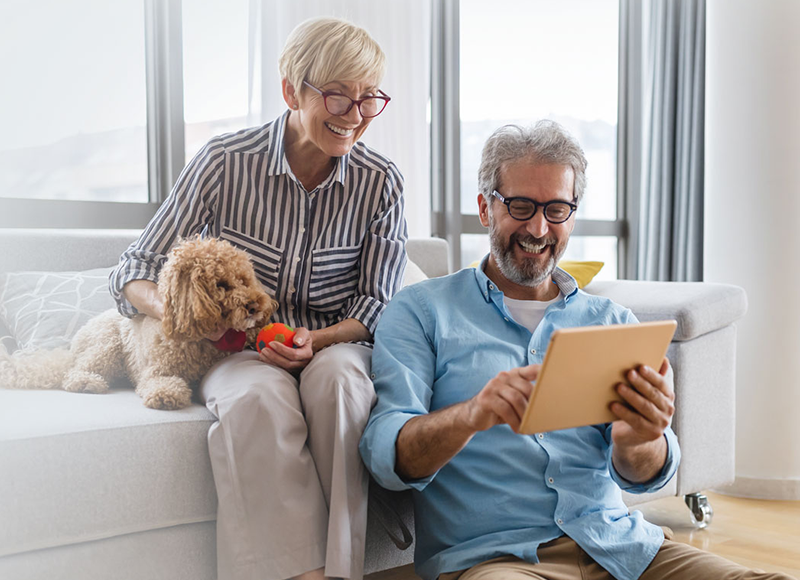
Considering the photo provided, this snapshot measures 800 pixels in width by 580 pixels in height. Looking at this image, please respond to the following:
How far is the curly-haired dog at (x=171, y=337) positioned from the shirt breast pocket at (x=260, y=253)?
8 centimetres

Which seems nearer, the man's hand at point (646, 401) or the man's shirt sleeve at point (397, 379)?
the man's hand at point (646, 401)

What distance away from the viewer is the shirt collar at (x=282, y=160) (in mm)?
1688

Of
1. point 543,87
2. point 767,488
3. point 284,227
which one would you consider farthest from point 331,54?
point 543,87

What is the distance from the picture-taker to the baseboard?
2.83 metres

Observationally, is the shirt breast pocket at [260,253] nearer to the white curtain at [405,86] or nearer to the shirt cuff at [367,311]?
the shirt cuff at [367,311]

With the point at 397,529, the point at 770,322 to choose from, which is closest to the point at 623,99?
the point at 770,322

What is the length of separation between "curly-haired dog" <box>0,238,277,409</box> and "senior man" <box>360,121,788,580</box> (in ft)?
1.02

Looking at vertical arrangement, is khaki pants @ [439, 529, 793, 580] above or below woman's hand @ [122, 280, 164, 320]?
below

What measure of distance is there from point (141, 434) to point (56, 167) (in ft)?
5.05

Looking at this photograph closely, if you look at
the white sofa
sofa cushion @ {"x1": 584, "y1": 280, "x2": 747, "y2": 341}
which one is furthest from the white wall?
the white sofa

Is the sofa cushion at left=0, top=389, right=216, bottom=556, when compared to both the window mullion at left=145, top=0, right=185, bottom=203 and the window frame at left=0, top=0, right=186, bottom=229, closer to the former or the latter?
the window frame at left=0, top=0, right=186, bottom=229

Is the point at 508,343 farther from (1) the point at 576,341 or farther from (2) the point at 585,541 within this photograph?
(1) the point at 576,341

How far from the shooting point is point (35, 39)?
2.14 m

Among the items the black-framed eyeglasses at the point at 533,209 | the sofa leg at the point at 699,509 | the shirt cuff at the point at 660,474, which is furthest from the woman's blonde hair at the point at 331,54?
the sofa leg at the point at 699,509
